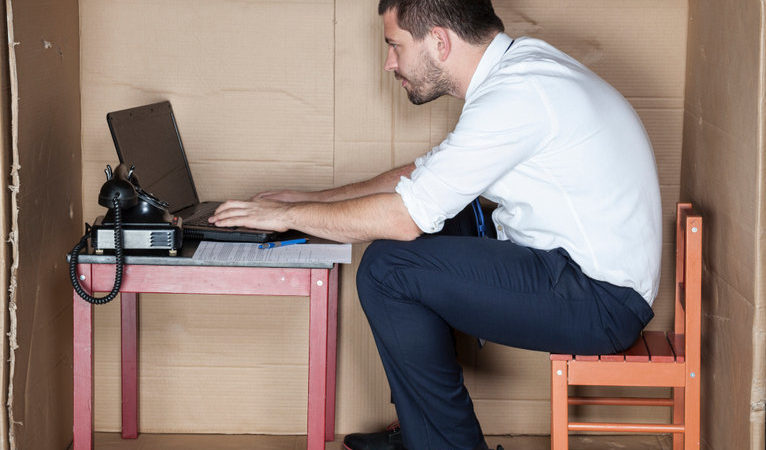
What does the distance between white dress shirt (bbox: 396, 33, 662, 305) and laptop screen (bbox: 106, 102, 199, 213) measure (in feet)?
2.26

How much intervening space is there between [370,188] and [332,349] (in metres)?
0.47

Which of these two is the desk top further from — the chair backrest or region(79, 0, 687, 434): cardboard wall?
the chair backrest

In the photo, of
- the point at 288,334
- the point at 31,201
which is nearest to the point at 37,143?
the point at 31,201

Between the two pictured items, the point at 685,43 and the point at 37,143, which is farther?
the point at 685,43

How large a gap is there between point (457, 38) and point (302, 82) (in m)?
0.59

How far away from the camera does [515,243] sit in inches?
79.6

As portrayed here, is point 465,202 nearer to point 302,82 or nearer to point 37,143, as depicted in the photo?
point 302,82

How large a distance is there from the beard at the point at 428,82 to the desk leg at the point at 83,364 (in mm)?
820

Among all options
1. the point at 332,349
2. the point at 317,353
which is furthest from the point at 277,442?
the point at 317,353

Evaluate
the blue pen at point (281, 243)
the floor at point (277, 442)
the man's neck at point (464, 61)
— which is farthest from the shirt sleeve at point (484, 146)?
the floor at point (277, 442)

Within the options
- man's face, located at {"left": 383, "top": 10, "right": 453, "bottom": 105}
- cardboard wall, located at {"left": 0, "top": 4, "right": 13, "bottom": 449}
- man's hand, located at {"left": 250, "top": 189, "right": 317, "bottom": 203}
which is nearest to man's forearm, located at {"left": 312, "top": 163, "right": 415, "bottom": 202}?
man's hand, located at {"left": 250, "top": 189, "right": 317, "bottom": 203}

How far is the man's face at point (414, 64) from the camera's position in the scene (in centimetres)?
211

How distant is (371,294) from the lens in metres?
1.94

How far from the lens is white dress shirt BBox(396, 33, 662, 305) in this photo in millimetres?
1848
